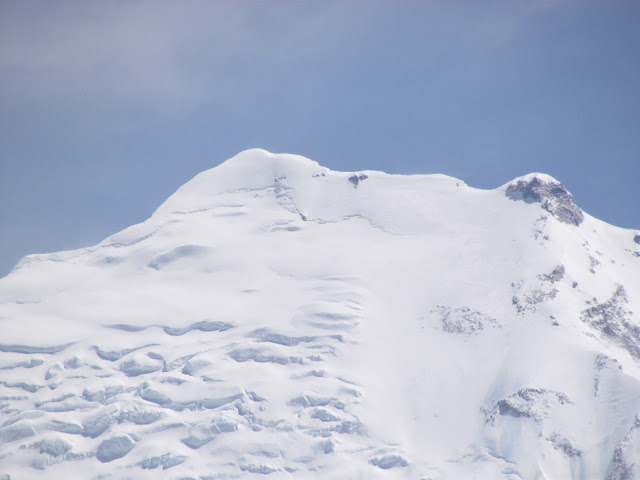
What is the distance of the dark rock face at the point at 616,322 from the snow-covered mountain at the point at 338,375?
1.47ft

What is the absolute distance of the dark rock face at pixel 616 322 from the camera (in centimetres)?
17700

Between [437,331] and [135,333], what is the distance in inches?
2540

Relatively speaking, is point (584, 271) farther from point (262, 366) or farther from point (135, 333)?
point (135, 333)

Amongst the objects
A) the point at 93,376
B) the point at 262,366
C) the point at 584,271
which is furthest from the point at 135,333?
the point at 584,271

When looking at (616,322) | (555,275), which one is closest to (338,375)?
(555,275)

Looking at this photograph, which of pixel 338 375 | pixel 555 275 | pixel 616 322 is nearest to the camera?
pixel 338 375

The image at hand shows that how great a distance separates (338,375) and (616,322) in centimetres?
6092

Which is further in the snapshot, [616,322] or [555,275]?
[555,275]

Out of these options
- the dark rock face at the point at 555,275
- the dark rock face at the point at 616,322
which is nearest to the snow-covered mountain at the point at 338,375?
the dark rock face at the point at 555,275

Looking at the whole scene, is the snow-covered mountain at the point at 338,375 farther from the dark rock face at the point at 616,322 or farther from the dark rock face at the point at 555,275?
the dark rock face at the point at 616,322

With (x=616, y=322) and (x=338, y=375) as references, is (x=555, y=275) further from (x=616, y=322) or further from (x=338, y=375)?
(x=338, y=375)

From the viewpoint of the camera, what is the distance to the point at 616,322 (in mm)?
181500

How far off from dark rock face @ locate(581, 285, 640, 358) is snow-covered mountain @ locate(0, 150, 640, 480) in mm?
448

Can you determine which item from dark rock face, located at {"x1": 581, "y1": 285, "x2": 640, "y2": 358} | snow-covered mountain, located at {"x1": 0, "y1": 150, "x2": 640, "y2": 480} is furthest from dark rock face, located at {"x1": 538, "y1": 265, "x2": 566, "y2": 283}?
dark rock face, located at {"x1": 581, "y1": 285, "x2": 640, "y2": 358}
